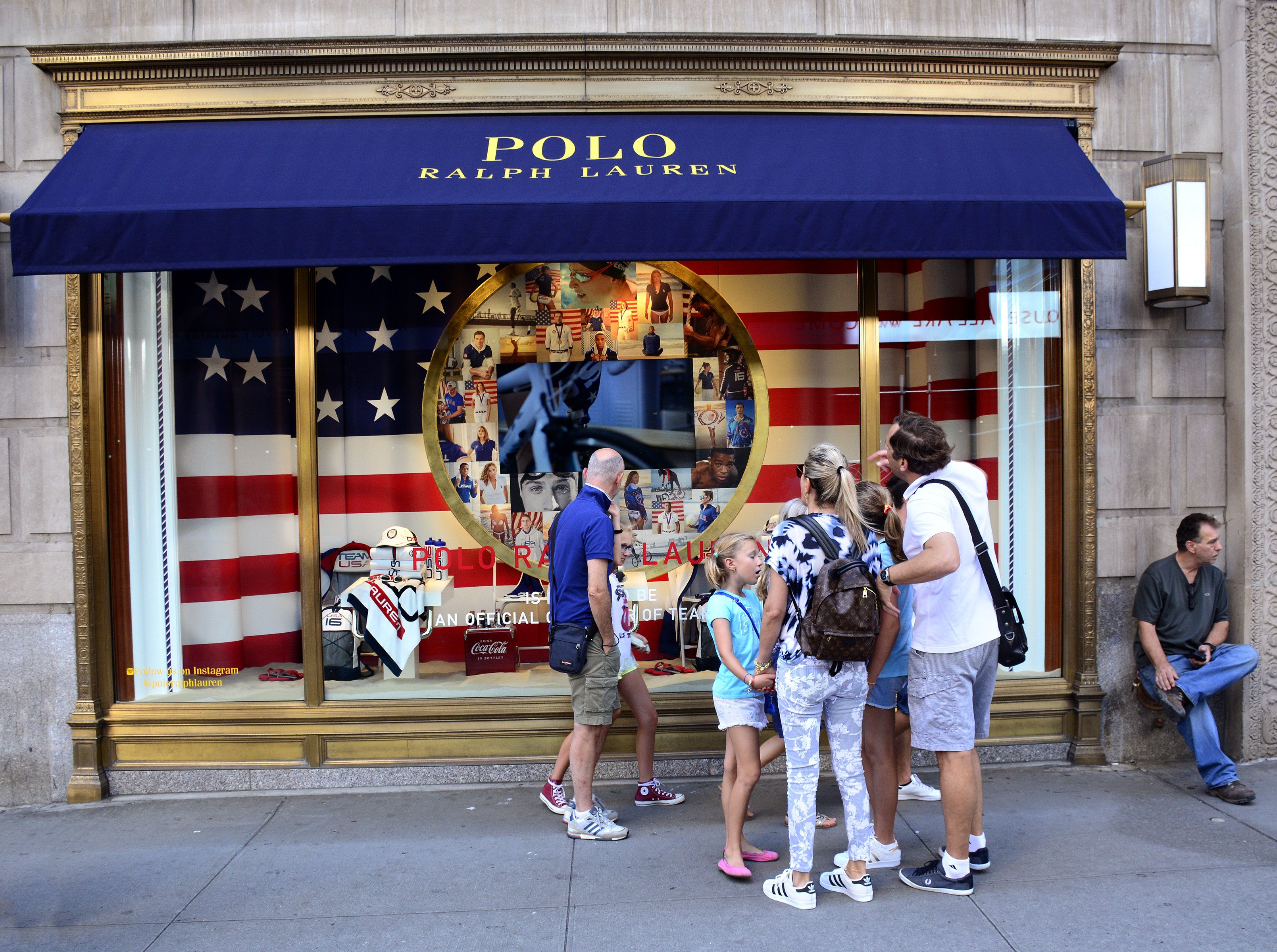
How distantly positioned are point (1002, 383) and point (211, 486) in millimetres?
5347

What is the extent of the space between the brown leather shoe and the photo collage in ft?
11.1

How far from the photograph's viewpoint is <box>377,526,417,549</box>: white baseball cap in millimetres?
6090

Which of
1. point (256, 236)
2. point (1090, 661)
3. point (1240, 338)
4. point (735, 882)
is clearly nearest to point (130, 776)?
point (256, 236)

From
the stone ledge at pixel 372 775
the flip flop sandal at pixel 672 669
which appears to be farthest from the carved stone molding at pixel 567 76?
the stone ledge at pixel 372 775

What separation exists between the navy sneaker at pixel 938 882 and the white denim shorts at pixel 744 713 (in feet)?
3.07

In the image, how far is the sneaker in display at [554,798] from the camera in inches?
194

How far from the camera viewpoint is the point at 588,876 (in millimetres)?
4199

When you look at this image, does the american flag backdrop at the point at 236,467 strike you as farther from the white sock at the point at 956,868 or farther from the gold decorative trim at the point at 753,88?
the white sock at the point at 956,868

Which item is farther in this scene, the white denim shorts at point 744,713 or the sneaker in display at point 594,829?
the sneaker in display at point 594,829

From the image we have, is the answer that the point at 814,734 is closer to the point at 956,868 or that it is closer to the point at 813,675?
the point at 813,675

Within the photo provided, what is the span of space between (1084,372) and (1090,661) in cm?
182

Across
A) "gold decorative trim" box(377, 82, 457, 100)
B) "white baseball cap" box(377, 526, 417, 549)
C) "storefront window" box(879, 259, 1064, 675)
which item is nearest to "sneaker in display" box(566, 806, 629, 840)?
"white baseball cap" box(377, 526, 417, 549)

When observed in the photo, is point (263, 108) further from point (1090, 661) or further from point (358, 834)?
point (1090, 661)

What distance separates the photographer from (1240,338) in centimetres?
553
